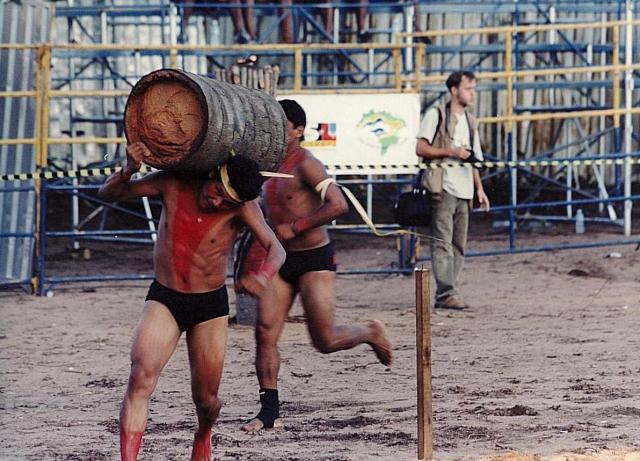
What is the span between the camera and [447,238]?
11.2 m

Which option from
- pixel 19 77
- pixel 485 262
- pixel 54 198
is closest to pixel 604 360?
pixel 485 262

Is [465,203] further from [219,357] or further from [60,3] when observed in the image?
[60,3]

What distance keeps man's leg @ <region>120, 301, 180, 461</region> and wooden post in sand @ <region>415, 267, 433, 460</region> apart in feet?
3.58

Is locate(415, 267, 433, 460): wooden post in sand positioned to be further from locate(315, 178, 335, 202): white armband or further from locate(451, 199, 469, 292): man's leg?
locate(451, 199, 469, 292): man's leg

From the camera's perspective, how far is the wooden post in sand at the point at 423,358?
5.62 metres

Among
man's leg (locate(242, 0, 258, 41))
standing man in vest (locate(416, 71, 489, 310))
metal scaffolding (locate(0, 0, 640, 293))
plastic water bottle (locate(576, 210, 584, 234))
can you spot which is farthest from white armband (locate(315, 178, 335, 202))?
man's leg (locate(242, 0, 258, 41))

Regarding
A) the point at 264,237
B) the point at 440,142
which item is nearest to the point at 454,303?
the point at 440,142

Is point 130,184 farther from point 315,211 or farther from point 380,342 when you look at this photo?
point 380,342

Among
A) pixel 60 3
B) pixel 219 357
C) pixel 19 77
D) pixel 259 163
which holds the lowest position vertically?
pixel 219 357

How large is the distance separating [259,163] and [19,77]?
24.8 ft

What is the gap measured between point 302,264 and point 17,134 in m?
6.49

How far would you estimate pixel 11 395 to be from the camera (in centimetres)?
805

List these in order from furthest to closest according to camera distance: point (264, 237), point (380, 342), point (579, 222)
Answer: point (579, 222), point (380, 342), point (264, 237)

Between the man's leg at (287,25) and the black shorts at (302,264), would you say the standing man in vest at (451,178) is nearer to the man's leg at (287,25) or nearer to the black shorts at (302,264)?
the black shorts at (302,264)
